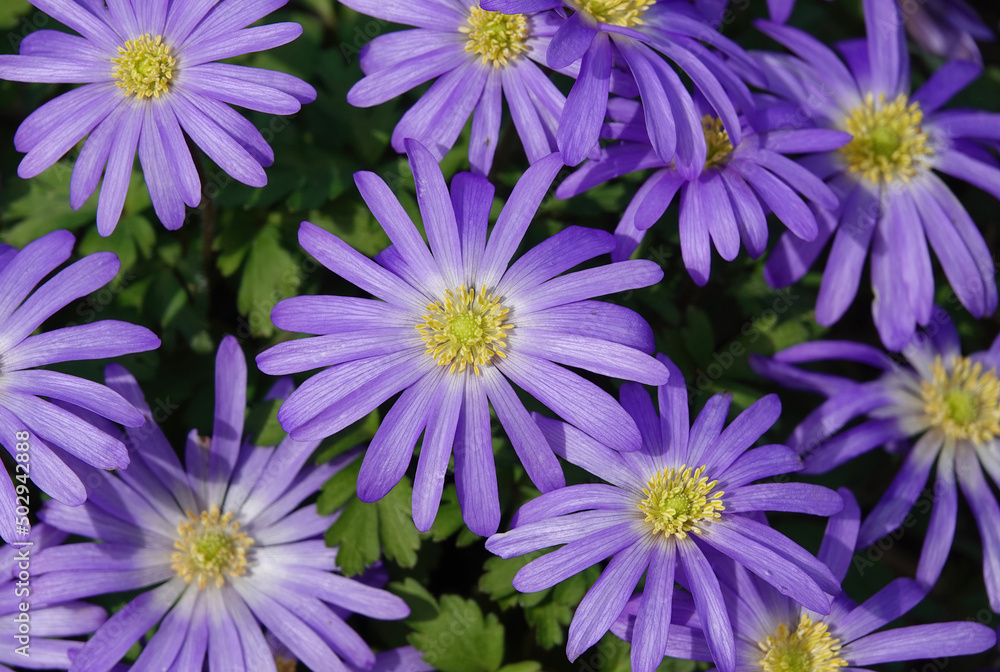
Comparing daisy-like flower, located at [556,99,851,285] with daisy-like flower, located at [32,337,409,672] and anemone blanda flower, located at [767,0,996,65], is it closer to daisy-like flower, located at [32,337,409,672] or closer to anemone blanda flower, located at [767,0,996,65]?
daisy-like flower, located at [32,337,409,672]

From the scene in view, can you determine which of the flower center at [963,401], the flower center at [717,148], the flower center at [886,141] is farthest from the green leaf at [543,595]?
the flower center at [886,141]

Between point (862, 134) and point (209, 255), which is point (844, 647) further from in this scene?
point (209, 255)

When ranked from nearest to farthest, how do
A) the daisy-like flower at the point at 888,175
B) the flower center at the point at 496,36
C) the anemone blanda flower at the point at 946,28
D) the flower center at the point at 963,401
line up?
the flower center at the point at 496,36 < the daisy-like flower at the point at 888,175 < the flower center at the point at 963,401 < the anemone blanda flower at the point at 946,28

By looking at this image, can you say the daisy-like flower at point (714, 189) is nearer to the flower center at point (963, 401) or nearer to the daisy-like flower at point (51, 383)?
the flower center at point (963, 401)

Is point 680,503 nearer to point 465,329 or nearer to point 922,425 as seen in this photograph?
point 465,329

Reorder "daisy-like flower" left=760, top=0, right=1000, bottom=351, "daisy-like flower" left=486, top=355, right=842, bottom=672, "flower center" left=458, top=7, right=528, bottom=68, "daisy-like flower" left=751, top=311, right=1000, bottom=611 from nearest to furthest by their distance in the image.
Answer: "daisy-like flower" left=486, top=355, right=842, bottom=672
"flower center" left=458, top=7, right=528, bottom=68
"daisy-like flower" left=751, top=311, right=1000, bottom=611
"daisy-like flower" left=760, top=0, right=1000, bottom=351

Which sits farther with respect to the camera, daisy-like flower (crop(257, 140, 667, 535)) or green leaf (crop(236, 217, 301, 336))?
green leaf (crop(236, 217, 301, 336))

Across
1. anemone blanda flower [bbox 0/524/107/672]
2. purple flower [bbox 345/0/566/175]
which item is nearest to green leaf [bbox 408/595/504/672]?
anemone blanda flower [bbox 0/524/107/672]
